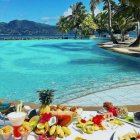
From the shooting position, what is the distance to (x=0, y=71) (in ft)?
62.4

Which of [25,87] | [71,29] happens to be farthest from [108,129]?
[71,29]

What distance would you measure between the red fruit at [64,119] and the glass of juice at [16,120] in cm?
58

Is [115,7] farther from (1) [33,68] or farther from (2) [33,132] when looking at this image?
(2) [33,132]

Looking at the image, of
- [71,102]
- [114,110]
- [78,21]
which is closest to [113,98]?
[71,102]

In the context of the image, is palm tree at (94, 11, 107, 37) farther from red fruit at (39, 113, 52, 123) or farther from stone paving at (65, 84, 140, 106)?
red fruit at (39, 113, 52, 123)

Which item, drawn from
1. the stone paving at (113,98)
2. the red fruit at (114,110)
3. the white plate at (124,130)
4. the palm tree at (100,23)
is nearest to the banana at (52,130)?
the white plate at (124,130)

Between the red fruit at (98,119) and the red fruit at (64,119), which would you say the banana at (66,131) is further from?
the red fruit at (98,119)

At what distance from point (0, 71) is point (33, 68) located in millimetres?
1984

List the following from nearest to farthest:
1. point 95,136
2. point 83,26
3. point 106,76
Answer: point 95,136 → point 106,76 → point 83,26

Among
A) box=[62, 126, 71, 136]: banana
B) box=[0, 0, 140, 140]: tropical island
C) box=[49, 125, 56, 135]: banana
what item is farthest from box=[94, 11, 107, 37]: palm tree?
box=[49, 125, 56, 135]: banana

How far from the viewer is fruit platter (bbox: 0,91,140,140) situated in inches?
164

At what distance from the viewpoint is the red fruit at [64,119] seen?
4505mm

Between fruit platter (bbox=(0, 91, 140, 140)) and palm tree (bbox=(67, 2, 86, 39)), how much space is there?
5385cm

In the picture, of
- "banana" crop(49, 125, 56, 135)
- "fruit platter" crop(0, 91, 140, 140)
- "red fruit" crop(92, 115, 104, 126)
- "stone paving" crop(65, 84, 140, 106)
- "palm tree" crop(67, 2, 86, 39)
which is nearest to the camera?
"fruit platter" crop(0, 91, 140, 140)
